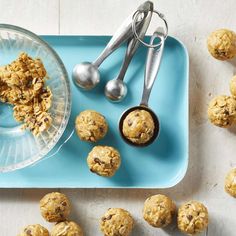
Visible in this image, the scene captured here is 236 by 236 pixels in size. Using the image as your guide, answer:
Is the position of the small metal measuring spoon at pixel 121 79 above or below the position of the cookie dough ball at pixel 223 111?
above

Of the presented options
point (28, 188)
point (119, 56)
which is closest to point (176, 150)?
point (119, 56)

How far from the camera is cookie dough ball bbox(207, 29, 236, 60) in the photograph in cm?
115

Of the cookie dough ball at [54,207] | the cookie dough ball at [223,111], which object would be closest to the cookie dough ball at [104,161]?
the cookie dough ball at [54,207]

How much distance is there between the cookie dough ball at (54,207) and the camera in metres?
1.15

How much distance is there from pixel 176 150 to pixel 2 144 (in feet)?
1.32

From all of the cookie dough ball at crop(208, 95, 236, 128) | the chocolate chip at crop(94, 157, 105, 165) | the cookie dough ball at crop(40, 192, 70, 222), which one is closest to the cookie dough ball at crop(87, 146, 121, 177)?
the chocolate chip at crop(94, 157, 105, 165)

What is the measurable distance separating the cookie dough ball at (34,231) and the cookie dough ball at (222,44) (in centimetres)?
56

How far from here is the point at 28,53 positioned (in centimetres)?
116

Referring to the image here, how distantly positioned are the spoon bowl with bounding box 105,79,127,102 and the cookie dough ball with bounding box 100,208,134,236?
26 centimetres

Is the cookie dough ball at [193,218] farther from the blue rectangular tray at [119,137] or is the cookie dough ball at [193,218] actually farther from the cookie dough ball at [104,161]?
the cookie dough ball at [104,161]

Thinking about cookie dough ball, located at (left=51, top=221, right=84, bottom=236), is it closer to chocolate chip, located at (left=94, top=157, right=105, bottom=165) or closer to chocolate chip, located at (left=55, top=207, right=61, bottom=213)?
chocolate chip, located at (left=55, top=207, right=61, bottom=213)

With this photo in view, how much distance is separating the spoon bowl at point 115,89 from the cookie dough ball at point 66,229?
0.99 ft

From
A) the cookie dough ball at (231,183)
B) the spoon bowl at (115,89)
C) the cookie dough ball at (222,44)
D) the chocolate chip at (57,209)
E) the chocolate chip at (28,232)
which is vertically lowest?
the chocolate chip at (28,232)

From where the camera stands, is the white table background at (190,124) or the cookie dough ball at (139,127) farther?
the white table background at (190,124)
